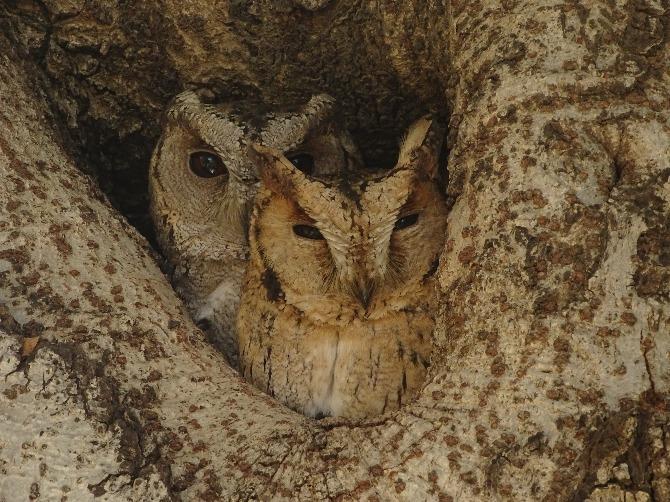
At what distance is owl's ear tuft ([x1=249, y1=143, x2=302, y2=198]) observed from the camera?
1.94m

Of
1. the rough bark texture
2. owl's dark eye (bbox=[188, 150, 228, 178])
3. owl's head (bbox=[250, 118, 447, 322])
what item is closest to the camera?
the rough bark texture

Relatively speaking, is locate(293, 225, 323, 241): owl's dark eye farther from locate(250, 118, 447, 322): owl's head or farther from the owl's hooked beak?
the owl's hooked beak

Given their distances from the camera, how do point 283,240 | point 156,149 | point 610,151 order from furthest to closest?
point 156,149
point 283,240
point 610,151

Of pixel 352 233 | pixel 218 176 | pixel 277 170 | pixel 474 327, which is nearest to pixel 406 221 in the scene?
pixel 352 233

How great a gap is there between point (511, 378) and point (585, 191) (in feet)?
1.14

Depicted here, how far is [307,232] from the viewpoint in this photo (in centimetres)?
202

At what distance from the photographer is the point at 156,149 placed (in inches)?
102

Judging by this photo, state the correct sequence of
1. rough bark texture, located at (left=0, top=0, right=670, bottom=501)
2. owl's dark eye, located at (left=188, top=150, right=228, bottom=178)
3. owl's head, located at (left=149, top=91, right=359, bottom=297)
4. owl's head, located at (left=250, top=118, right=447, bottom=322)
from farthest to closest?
1. owl's dark eye, located at (left=188, top=150, right=228, bottom=178)
2. owl's head, located at (left=149, top=91, right=359, bottom=297)
3. owl's head, located at (left=250, top=118, right=447, bottom=322)
4. rough bark texture, located at (left=0, top=0, right=670, bottom=501)

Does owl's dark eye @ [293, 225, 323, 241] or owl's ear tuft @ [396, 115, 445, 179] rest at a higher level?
owl's ear tuft @ [396, 115, 445, 179]

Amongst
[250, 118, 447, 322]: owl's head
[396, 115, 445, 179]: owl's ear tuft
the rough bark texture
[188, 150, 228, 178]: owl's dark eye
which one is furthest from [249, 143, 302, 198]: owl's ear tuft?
[188, 150, 228, 178]: owl's dark eye

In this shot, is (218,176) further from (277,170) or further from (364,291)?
(364,291)

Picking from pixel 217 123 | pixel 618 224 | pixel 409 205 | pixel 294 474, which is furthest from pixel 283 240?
pixel 618 224

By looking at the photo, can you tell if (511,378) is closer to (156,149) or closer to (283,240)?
(283,240)

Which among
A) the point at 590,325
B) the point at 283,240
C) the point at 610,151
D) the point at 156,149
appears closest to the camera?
the point at 590,325
